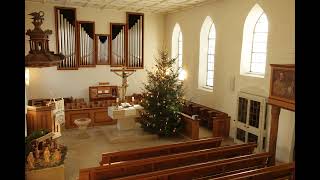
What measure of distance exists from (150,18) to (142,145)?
657cm

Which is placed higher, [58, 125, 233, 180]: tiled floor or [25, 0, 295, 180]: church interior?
[25, 0, 295, 180]: church interior

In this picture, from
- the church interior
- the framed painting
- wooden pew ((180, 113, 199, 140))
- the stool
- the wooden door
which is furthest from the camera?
the stool

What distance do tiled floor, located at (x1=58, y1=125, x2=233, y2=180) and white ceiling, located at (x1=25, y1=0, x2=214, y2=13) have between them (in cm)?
473

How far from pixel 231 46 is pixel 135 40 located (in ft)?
16.4

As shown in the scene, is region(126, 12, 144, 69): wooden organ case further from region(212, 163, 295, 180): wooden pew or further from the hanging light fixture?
the hanging light fixture

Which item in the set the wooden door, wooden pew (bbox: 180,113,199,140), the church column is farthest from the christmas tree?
the church column

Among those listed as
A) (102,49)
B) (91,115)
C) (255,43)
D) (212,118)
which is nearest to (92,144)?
(91,115)

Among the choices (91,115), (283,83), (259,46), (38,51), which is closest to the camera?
(38,51)

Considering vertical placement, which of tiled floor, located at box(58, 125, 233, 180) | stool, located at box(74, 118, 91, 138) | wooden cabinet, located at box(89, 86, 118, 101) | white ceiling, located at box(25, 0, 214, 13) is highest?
white ceiling, located at box(25, 0, 214, 13)

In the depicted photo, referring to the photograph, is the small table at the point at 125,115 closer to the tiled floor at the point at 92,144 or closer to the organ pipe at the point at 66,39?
the tiled floor at the point at 92,144

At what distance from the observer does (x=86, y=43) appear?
12.0 metres

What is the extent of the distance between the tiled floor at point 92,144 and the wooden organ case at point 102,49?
3128 mm

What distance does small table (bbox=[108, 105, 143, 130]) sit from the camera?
9.31m

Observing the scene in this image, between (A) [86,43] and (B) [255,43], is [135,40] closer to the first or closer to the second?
(A) [86,43]
